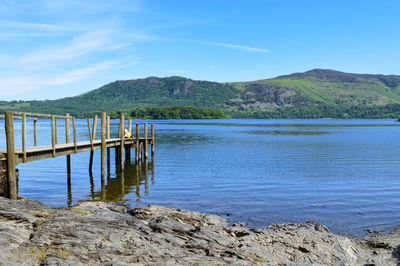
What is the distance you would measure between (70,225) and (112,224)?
1.23m

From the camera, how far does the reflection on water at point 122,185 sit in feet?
67.0

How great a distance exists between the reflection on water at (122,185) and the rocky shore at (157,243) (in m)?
7.44

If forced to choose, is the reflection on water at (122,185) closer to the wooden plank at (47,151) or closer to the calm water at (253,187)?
the calm water at (253,187)

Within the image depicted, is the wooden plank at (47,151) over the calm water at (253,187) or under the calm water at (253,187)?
over

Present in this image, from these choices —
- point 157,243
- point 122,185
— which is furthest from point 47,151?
point 157,243

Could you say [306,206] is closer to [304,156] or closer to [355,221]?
[355,221]

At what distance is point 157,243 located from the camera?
32.4 ft

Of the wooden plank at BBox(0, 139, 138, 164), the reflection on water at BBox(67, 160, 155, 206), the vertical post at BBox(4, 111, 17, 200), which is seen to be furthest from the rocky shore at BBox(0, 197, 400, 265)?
the reflection on water at BBox(67, 160, 155, 206)

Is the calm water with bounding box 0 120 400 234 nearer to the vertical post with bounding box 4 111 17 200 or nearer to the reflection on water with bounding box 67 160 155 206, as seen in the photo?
the reflection on water with bounding box 67 160 155 206

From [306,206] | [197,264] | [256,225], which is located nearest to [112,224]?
[197,264]

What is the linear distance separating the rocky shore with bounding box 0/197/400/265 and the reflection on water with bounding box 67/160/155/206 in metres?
7.44

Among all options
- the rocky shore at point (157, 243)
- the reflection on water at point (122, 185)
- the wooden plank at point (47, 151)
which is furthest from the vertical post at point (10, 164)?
the reflection on water at point (122, 185)

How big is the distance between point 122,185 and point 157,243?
47.6ft

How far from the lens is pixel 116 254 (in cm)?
891
